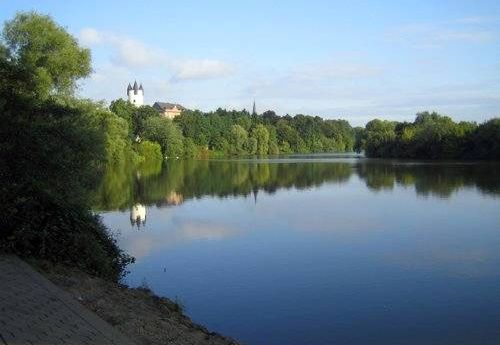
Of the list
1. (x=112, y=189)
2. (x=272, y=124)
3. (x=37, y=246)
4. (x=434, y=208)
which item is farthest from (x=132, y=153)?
(x=272, y=124)

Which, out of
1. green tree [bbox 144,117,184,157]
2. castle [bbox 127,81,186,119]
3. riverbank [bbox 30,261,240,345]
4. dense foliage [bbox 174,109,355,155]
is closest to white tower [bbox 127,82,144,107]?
castle [bbox 127,81,186,119]

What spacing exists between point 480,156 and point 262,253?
64397 mm

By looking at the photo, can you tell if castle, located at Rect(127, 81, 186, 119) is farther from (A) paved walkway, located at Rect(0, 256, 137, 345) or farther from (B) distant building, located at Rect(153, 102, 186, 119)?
(A) paved walkway, located at Rect(0, 256, 137, 345)

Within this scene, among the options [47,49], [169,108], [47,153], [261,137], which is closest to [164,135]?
[261,137]

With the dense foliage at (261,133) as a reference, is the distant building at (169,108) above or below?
above

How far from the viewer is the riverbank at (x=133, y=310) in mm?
7051

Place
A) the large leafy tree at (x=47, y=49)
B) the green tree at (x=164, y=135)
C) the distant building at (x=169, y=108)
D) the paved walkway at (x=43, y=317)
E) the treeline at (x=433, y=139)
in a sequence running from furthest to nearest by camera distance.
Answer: the distant building at (x=169, y=108), the green tree at (x=164, y=135), the treeline at (x=433, y=139), the large leafy tree at (x=47, y=49), the paved walkway at (x=43, y=317)

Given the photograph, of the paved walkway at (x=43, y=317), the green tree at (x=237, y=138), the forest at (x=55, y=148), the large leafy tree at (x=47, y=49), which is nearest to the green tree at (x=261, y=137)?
the green tree at (x=237, y=138)

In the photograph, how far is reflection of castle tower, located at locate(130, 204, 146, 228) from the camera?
867 inches

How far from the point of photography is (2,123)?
18.3 m

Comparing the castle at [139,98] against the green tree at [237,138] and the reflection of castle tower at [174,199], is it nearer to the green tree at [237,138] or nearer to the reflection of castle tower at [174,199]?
the green tree at [237,138]

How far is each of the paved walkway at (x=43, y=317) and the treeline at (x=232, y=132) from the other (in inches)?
3067

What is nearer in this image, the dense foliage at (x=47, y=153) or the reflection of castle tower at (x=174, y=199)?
the dense foliage at (x=47, y=153)

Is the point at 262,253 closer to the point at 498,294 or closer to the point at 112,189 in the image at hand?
the point at 498,294
